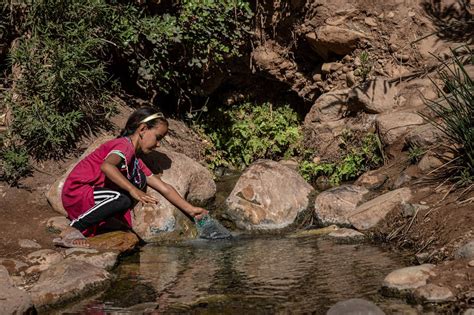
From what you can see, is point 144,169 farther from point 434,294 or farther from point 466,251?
point 434,294

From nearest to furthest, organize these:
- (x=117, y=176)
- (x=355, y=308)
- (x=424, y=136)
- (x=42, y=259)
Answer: (x=355, y=308) < (x=42, y=259) < (x=117, y=176) < (x=424, y=136)

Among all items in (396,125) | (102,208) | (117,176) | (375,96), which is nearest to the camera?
(117,176)

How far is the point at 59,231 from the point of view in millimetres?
6508

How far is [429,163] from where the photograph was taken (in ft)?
22.7

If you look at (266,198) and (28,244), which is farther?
(266,198)

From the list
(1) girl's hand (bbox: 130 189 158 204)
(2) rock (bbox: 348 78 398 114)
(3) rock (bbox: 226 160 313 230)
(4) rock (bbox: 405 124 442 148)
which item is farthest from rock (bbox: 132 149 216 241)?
(2) rock (bbox: 348 78 398 114)

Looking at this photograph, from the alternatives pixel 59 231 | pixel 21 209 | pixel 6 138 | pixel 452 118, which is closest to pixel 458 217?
pixel 452 118

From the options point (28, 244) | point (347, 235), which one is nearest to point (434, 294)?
point (347, 235)

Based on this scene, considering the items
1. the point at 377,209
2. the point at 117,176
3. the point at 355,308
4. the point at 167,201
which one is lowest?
the point at 167,201

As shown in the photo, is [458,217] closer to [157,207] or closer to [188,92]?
[157,207]

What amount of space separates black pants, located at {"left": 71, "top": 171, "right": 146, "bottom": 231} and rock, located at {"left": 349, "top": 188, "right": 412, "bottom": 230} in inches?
83.9

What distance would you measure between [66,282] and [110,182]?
1.72 m

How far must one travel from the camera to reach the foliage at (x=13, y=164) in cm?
712

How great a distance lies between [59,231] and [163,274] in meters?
1.45
